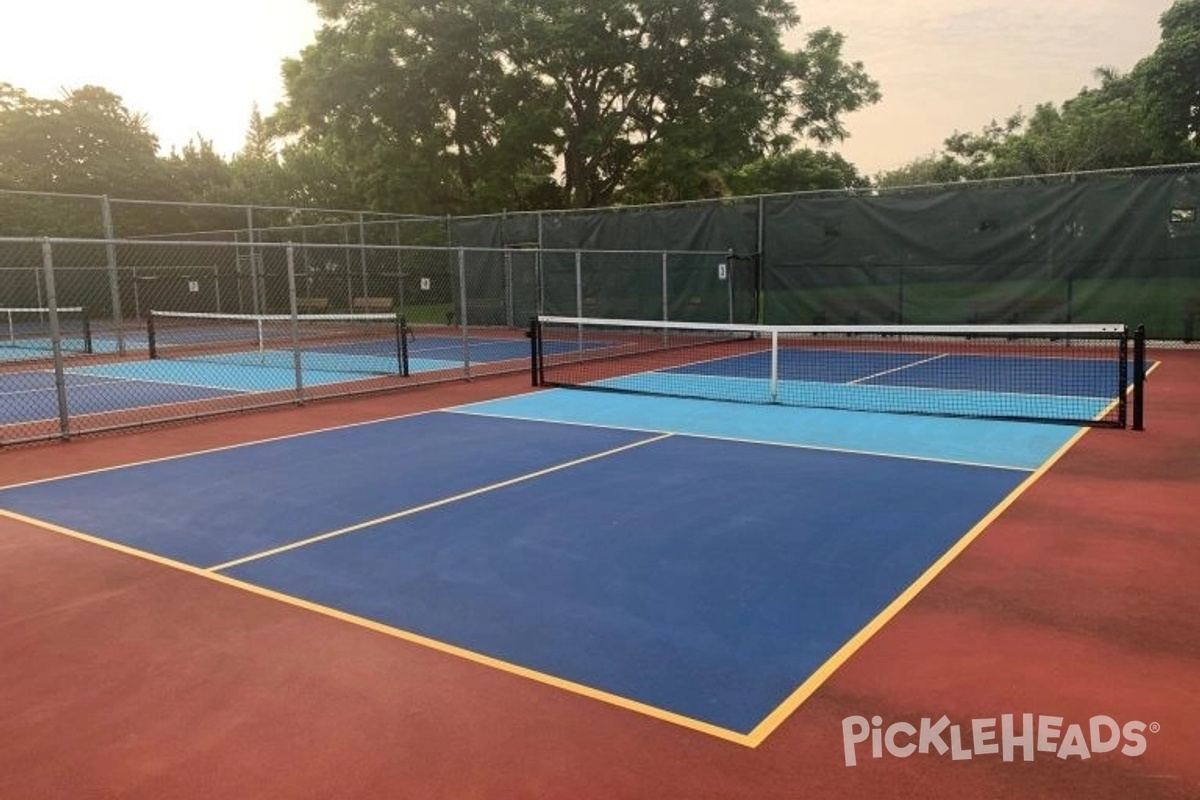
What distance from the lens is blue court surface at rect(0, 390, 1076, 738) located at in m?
4.09

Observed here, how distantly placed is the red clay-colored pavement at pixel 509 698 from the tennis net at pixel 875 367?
5.17 meters

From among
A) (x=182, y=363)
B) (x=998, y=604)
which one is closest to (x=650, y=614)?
(x=998, y=604)

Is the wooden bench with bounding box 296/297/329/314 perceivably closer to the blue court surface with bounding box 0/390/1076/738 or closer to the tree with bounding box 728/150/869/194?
the tree with bounding box 728/150/869/194

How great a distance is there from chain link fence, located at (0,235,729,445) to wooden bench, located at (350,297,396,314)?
0.06 metres

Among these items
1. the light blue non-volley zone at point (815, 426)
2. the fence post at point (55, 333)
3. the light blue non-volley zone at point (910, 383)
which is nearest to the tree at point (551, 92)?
the light blue non-volley zone at point (910, 383)

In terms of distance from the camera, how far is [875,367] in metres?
15.0

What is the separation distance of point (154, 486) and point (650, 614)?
507cm

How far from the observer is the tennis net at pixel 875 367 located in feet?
34.0

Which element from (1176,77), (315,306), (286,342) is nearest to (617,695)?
(286,342)

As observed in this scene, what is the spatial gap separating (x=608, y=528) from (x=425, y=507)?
59.0 inches

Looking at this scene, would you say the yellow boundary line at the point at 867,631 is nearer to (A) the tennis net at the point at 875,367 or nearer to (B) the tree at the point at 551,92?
(A) the tennis net at the point at 875,367

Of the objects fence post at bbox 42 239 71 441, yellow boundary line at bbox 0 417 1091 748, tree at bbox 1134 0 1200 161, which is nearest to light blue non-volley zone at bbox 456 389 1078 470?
yellow boundary line at bbox 0 417 1091 748

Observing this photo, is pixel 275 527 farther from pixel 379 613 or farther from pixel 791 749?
pixel 791 749

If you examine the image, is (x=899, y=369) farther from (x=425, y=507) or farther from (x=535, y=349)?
(x=425, y=507)
